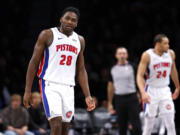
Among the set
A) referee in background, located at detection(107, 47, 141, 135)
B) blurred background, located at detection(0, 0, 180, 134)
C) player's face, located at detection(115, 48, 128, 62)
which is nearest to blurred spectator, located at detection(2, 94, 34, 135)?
blurred background, located at detection(0, 0, 180, 134)

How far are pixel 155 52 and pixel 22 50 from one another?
5.98m

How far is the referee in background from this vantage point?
771cm

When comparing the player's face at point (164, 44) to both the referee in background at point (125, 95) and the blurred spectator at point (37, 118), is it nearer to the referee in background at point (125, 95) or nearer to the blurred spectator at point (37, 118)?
the referee in background at point (125, 95)

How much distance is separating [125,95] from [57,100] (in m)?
3.23

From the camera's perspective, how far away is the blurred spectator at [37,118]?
362 inches

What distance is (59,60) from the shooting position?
4926 mm

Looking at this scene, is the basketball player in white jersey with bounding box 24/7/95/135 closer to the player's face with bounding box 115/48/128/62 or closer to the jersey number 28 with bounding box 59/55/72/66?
the jersey number 28 with bounding box 59/55/72/66

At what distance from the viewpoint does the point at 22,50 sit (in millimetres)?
12227

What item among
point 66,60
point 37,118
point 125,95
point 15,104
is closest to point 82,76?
point 66,60

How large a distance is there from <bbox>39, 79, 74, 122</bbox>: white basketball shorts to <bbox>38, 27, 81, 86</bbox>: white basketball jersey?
0.23ft

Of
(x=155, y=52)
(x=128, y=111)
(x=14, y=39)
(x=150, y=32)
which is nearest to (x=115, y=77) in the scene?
(x=128, y=111)

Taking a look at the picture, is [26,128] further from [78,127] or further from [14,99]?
[78,127]

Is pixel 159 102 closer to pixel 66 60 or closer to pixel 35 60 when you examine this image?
pixel 66 60

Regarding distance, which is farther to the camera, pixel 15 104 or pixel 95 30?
pixel 95 30
